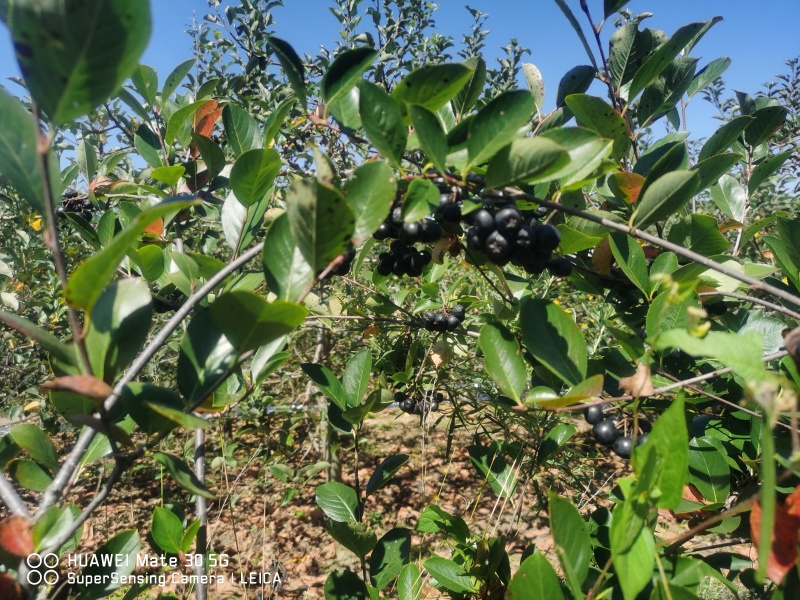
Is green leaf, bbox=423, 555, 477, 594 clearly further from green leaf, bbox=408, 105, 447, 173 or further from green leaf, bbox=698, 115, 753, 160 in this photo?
green leaf, bbox=698, 115, 753, 160

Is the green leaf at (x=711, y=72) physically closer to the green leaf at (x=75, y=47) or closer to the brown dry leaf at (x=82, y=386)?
the green leaf at (x=75, y=47)

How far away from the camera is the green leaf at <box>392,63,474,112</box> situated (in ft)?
2.27

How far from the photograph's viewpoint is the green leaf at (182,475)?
55cm

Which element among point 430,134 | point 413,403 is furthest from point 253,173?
point 413,403

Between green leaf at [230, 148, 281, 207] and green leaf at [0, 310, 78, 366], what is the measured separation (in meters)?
0.38

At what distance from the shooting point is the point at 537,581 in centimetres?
65

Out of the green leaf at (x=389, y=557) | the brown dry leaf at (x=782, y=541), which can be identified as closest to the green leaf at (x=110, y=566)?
the green leaf at (x=389, y=557)

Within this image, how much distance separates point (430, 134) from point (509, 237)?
206 mm

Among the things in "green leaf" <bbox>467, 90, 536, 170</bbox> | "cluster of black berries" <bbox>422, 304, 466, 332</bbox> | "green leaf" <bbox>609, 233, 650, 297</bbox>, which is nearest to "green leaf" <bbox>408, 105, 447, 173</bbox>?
"green leaf" <bbox>467, 90, 536, 170</bbox>

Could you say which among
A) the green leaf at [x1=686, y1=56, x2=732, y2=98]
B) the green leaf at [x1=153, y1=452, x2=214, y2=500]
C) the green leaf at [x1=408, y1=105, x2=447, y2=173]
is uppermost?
the green leaf at [x1=686, y1=56, x2=732, y2=98]

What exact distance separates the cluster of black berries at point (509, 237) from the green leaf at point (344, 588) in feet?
2.51

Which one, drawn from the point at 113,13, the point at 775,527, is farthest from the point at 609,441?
the point at 113,13

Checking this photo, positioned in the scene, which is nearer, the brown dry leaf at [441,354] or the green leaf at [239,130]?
the green leaf at [239,130]

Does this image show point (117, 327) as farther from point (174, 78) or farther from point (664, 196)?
point (174, 78)
